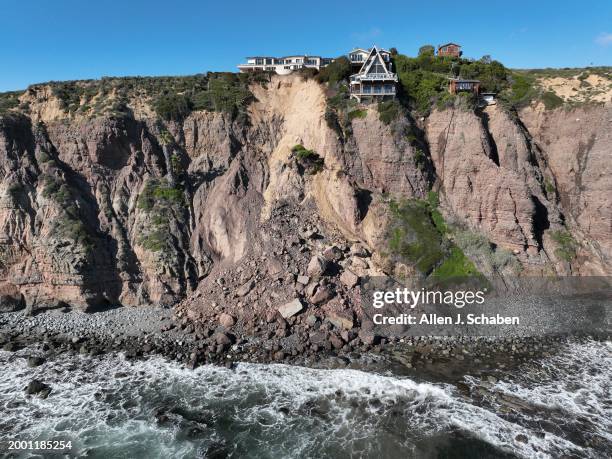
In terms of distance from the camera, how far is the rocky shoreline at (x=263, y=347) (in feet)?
90.1

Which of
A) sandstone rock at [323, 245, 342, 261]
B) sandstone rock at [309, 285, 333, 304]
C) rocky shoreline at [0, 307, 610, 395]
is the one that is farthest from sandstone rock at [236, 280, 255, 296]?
sandstone rock at [323, 245, 342, 261]

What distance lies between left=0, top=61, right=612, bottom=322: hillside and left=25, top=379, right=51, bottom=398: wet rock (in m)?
10.5

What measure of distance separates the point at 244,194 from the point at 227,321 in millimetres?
16191

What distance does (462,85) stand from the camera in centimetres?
Answer: 4272

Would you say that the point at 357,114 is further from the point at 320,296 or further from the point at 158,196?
the point at 158,196

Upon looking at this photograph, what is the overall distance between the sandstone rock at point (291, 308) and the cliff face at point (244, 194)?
3822mm

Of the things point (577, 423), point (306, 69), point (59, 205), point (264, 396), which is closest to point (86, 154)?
point (59, 205)

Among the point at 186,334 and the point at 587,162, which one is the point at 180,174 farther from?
the point at 587,162

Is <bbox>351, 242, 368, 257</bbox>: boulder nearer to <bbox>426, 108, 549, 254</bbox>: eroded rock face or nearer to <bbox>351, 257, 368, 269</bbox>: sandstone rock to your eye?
<bbox>351, 257, 368, 269</bbox>: sandstone rock

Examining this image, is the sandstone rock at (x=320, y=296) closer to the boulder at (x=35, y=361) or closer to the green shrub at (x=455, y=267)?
the green shrub at (x=455, y=267)

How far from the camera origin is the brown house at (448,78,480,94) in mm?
42522

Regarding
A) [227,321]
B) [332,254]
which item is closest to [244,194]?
[332,254]

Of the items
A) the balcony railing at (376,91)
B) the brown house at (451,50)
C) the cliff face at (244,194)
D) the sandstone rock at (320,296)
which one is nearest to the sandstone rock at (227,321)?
the cliff face at (244,194)

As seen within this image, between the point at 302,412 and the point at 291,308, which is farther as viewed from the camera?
the point at 291,308
